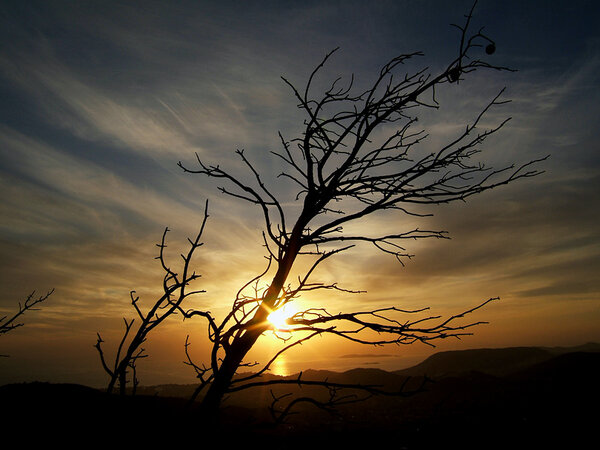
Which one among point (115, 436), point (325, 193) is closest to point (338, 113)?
point (325, 193)

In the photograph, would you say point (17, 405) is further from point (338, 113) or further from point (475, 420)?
point (475, 420)

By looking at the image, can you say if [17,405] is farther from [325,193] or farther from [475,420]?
[475,420]

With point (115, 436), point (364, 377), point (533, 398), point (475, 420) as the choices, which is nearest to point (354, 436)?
point (475, 420)

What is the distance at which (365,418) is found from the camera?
17.1 m

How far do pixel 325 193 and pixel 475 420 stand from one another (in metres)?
18.0

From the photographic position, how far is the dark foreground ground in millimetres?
2012

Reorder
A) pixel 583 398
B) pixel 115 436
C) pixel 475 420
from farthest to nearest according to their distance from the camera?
pixel 583 398 < pixel 475 420 < pixel 115 436

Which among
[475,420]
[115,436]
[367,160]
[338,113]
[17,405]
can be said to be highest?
[338,113]

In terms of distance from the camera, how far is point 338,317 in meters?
1.93

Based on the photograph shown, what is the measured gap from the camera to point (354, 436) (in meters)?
13.7

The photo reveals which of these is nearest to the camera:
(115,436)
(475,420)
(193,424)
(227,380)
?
(193,424)

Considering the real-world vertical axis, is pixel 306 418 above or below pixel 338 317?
below

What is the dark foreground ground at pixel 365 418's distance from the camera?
2.01 metres

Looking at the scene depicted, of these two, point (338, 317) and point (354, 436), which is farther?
point (354, 436)
